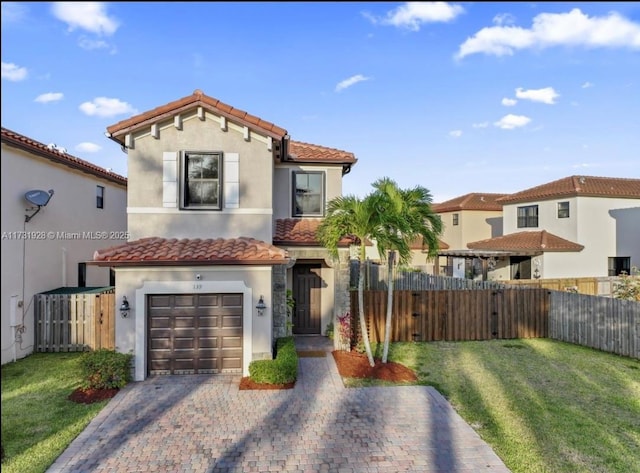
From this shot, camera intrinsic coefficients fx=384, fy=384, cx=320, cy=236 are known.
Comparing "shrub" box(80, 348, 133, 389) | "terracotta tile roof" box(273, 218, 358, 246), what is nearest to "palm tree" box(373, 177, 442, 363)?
"terracotta tile roof" box(273, 218, 358, 246)

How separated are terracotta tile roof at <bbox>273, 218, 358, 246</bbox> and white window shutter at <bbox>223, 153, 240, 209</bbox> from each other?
5.82ft

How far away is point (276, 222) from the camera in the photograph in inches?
512

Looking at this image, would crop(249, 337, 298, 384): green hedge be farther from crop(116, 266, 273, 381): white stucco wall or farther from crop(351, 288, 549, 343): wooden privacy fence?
crop(351, 288, 549, 343): wooden privacy fence

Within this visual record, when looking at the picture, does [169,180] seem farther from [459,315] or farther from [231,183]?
[459,315]

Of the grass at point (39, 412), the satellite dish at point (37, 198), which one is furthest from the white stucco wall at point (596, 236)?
the satellite dish at point (37, 198)

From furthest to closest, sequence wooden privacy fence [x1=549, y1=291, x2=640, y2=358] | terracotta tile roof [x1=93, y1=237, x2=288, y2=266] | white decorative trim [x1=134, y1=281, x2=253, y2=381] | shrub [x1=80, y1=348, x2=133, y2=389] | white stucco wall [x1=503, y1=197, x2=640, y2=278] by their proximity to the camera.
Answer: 1. white stucco wall [x1=503, y1=197, x2=640, y2=278]
2. wooden privacy fence [x1=549, y1=291, x2=640, y2=358]
3. white decorative trim [x1=134, y1=281, x2=253, y2=381]
4. terracotta tile roof [x1=93, y1=237, x2=288, y2=266]
5. shrub [x1=80, y1=348, x2=133, y2=389]

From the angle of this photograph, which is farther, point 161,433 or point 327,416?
point 327,416

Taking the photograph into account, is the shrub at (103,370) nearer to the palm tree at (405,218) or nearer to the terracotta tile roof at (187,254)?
the terracotta tile roof at (187,254)

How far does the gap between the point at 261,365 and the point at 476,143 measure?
607 inches

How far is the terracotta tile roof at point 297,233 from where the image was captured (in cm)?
1168

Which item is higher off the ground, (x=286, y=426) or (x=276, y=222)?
(x=276, y=222)

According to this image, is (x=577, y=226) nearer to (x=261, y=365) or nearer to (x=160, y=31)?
(x=261, y=365)

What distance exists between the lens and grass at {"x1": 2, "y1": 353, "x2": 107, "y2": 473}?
6430 mm

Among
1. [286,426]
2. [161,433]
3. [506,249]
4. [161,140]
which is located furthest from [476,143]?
[161,433]
